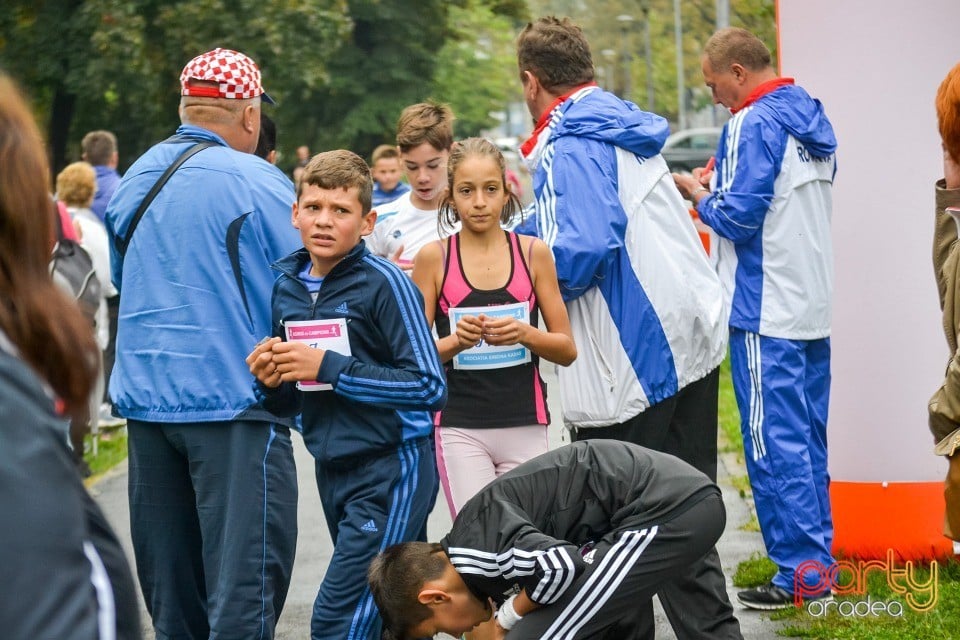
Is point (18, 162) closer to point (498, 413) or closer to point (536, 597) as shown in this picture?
point (536, 597)

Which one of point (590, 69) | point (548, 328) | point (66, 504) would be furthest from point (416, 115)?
point (66, 504)

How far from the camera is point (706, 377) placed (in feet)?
16.7

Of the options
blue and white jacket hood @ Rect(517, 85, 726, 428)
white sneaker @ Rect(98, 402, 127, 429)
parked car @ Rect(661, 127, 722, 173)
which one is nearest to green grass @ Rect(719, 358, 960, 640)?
blue and white jacket hood @ Rect(517, 85, 726, 428)

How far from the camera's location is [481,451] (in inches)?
189

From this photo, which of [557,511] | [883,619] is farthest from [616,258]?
[883,619]

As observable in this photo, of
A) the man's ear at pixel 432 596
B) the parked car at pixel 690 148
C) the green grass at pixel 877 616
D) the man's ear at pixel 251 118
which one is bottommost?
the parked car at pixel 690 148

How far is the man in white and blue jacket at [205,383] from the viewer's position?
433cm

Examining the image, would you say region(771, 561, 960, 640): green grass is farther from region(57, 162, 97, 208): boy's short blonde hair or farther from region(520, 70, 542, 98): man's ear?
region(57, 162, 97, 208): boy's short blonde hair

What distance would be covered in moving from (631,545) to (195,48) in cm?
2273

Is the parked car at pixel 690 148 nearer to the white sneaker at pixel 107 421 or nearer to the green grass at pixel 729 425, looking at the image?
the green grass at pixel 729 425

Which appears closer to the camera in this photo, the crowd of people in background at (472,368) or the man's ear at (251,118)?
the crowd of people in background at (472,368)

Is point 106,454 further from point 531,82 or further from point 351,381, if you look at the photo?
point 351,381

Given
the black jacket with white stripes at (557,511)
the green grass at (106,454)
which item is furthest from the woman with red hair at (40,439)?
the green grass at (106,454)

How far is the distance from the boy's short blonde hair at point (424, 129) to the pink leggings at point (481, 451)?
167 centimetres
